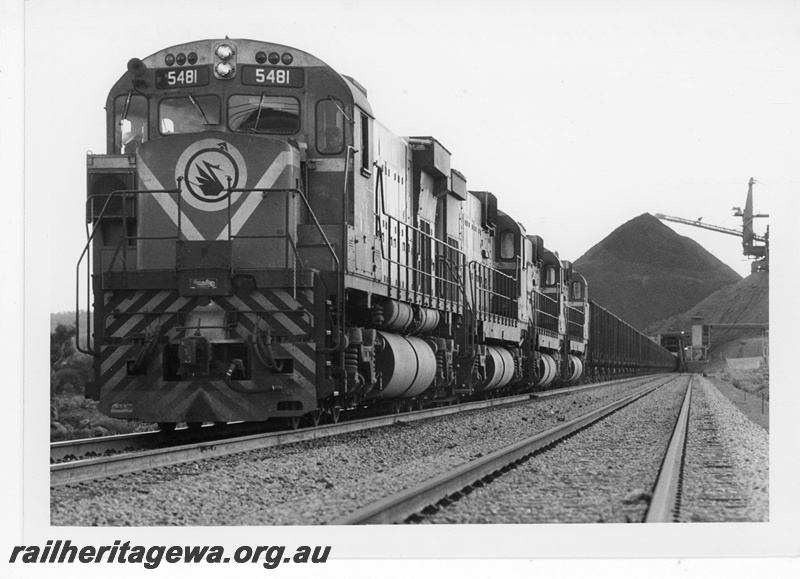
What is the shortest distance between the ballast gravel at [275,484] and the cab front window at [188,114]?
9.60ft

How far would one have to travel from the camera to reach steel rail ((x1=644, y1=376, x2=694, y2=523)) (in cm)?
555

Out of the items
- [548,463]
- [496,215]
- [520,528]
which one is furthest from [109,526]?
[496,215]

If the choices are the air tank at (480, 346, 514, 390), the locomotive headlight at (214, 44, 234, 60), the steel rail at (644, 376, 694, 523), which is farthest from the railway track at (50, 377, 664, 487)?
the air tank at (480, 346, 514, 390)

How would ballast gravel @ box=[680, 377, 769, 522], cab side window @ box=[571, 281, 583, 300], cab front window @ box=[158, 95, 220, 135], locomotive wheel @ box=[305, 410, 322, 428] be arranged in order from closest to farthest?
ballast gravel @ box=[680, 377, 769, 522] < cab front window @ box=[158, 95, 220, 135] < locomotive wheel @ box=[305, 410, 322, 428] < cab side window @ box=[571, 281, 583, 300]

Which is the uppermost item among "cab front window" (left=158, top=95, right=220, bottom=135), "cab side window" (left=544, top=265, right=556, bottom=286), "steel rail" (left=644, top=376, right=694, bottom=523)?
"cab front window" (left=158, top=95, right=220, bottom=135)

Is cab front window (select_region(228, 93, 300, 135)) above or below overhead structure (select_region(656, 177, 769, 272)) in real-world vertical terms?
above

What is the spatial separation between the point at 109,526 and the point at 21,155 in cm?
261

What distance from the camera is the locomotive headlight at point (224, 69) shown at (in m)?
8.48

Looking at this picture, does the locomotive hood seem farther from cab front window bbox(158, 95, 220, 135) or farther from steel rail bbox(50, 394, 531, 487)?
steel rail bbox(50, 394, 531, 487)

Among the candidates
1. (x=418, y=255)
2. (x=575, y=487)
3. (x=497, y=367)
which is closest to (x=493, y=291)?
(x=497, y=367)

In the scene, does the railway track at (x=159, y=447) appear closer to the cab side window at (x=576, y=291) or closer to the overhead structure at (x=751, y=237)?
the overhead structure at (x=751, y=237)

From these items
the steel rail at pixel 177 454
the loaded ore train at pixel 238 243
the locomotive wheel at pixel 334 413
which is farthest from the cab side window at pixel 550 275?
the locomotive wheel at pixel 334 413

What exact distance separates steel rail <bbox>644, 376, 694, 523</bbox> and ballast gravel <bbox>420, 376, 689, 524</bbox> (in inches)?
2.4

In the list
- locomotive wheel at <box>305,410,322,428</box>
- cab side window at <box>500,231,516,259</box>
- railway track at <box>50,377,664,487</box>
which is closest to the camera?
railway track at <box>50,377,664,487</box>
